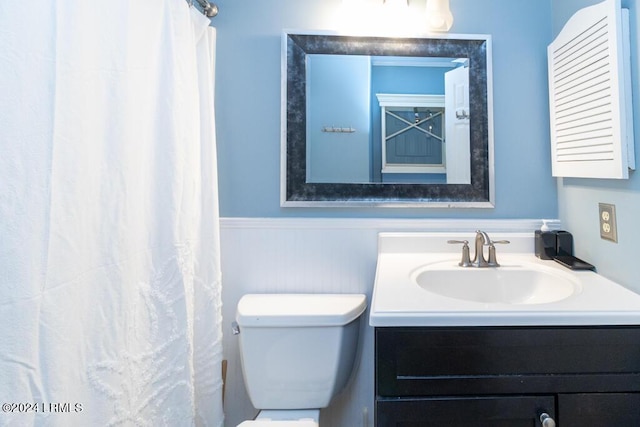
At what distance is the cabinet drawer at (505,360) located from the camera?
30.7 inches

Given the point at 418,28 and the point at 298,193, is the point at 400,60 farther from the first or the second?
the point at 298,193

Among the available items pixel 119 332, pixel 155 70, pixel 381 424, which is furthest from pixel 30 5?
pixel 381 424

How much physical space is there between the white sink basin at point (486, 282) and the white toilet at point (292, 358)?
0.32 metres

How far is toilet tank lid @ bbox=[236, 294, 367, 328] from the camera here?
117 centimetres

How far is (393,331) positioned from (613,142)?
2.73 feet

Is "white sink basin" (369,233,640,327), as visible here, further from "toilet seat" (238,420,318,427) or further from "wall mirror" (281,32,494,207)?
"toilet seat" (238,420,318,427)

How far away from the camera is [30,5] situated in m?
0.61

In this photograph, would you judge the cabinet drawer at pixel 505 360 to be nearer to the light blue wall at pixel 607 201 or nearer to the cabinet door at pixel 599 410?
the cabinet door at pixel 599 410

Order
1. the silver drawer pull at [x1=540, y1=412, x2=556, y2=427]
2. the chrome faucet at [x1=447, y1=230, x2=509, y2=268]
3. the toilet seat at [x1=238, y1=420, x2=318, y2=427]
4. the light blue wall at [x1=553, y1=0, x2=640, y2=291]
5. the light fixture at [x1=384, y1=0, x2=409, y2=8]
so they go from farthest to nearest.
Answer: the light fixture at [x1=384, y1=0, x2=409, y2=8]
the chrome faucet at [x1=447, y1=230, x2=509, y2=268]
the toilet seat at [x1=238, y1=420, x2=318, y2=427]
the light blue wall at [x1=553, y1=0, x2=640, y2=291]
the silver drawer pull at [x1=540, y1=412, x2=556, y2=427]

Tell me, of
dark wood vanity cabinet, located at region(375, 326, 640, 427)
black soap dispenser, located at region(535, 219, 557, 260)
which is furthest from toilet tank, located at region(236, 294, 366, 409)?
black soap dispenser, located at region(535, 219, 557, 260)

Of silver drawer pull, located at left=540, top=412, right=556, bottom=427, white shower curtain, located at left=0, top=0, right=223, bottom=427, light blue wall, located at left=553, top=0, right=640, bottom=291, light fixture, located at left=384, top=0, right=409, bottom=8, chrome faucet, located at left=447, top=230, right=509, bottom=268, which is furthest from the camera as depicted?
light fixture, located at left=384, top=0, right=409, bottom=8

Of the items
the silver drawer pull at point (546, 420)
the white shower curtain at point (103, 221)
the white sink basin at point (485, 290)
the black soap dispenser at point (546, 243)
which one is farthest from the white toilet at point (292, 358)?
the black soap dispenser at point (546, 243)

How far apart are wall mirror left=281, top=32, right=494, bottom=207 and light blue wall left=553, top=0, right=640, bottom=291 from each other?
267mm

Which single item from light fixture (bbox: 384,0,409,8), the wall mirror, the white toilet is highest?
light fixture (bbox: 384,0,409,8)
